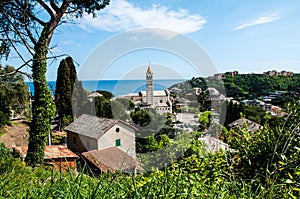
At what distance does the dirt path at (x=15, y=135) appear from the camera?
1108 centimetres

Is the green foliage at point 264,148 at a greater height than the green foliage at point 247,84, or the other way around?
the green foliage at point 247,84

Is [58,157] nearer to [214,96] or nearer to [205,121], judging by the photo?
[205,121]

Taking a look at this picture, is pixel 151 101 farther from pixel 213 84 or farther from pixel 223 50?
pixel 223 50

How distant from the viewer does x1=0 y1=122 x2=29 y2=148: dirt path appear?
436 inches

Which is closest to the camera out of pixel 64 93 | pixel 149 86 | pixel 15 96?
pixel 149 86

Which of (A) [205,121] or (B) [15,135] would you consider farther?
(B) [15,135]

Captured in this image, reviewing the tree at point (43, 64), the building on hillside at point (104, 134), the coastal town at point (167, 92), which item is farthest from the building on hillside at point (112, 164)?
the building on hillside at point (104, 134)

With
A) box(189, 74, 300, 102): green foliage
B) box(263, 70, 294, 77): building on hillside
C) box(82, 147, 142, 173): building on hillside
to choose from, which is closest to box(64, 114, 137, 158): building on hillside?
box(189, 74, 300, 102): green foliage

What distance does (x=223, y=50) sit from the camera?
14.3ft

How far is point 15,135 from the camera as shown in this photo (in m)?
12.8

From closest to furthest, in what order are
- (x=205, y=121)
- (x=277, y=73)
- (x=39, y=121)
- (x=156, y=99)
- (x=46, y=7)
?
(x=205, y=121)
(x=156, y=99)
(x=46, y=7)
(x=39, y=121)
(x=277, y=73)

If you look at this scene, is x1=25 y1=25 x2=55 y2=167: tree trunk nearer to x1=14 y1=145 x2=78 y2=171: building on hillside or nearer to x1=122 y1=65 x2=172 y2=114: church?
x1=14 y1=145 x2=78 y2=171: building on hillside

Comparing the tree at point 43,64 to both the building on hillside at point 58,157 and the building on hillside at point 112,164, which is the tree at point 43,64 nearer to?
the building on hillside at point 58,157

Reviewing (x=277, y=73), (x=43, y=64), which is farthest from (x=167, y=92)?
(x=277, y=73)
